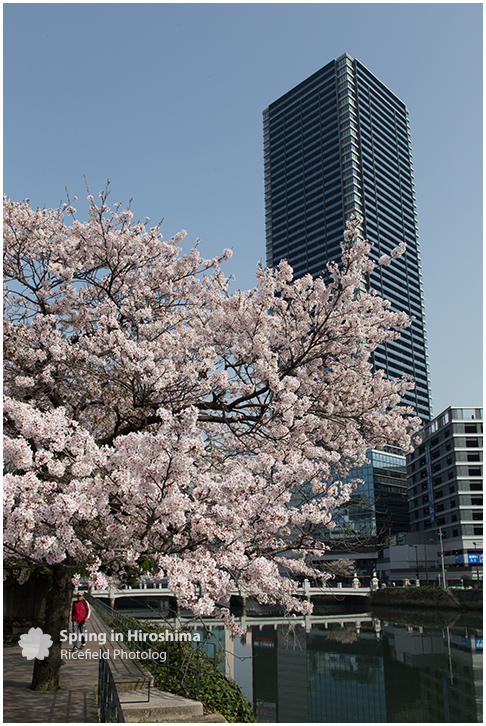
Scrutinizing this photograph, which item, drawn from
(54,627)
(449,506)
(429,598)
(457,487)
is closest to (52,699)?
(54,627)

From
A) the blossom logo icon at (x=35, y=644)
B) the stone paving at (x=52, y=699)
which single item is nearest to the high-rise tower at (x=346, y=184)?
the blossom logo icon at (x=35, y=644)

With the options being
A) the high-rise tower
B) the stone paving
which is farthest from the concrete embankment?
the high-rise tower

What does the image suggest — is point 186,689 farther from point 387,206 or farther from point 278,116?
point 278,116

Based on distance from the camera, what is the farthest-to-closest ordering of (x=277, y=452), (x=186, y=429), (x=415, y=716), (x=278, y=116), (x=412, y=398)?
(x=278, y=116) → (x=412, y=398) → (x=415, y=716) → (x=277, y=452) → (x=186, y=429)

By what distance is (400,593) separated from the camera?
5344 cm

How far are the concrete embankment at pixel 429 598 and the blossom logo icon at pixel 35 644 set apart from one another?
40.1 meters

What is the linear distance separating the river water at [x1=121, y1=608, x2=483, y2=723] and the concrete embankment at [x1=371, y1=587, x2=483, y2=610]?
14.0 feet

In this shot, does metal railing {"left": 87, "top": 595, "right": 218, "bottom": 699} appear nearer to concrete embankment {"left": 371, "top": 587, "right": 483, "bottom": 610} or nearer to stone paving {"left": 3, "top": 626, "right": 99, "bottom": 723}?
stone paving {"left": 3, "top": 626, "right": 99, "bottom": 723}

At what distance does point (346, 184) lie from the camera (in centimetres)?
13438

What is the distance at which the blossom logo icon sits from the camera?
10047mm

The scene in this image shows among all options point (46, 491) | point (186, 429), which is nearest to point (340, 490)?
point (186, 429)

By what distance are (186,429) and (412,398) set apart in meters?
140

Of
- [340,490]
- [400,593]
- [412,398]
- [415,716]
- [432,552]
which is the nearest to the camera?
[340,490]

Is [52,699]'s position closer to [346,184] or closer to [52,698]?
[52,698]
